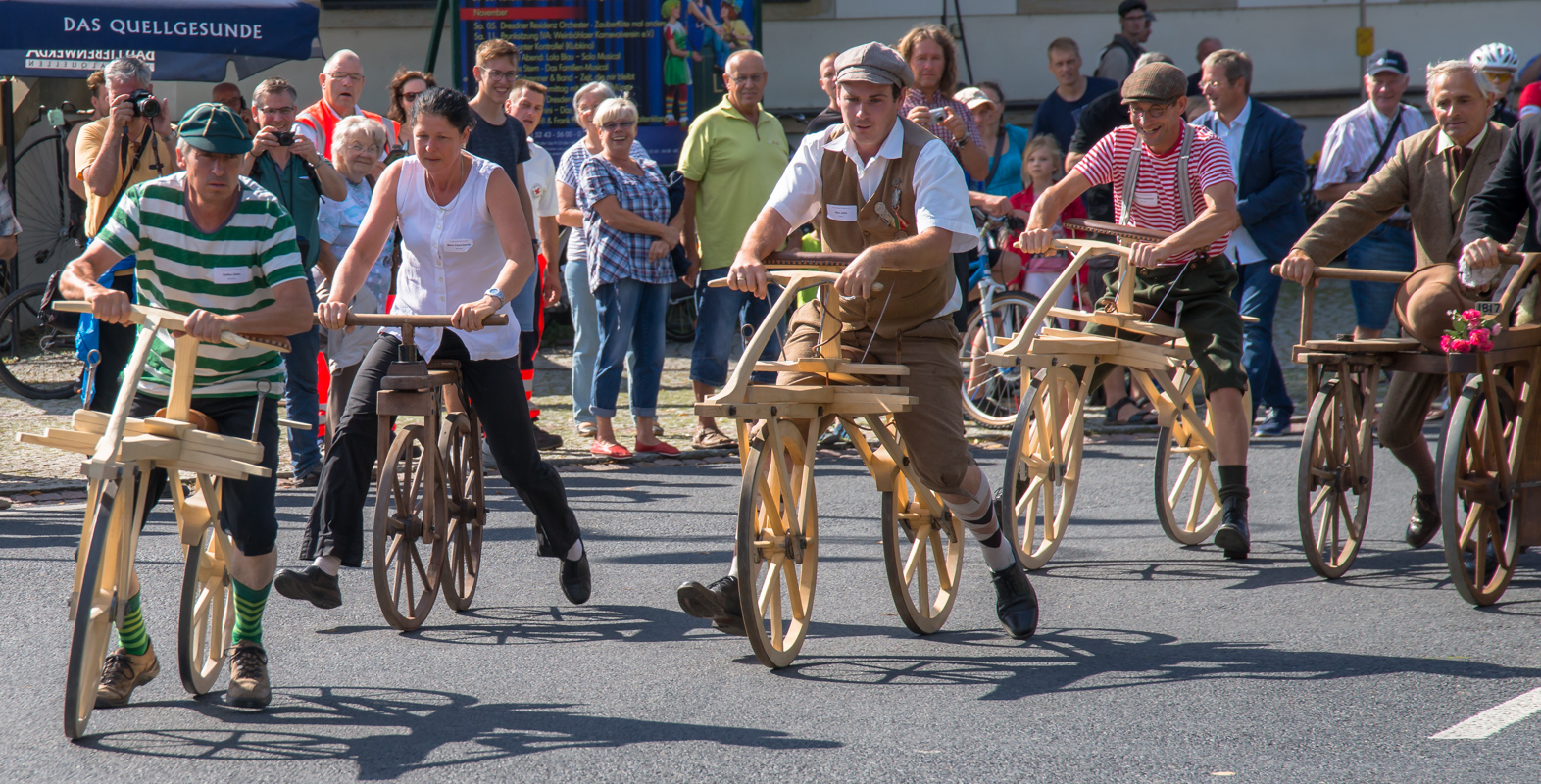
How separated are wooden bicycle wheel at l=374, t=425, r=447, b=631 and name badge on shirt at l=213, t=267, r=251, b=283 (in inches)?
36.5

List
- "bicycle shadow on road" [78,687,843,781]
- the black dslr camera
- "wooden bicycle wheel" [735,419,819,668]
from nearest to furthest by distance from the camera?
"bicycle shadow on road" [78,687,843,781] → "wooden bicycle wheel" [735,419,819,668] → the black dslr camera

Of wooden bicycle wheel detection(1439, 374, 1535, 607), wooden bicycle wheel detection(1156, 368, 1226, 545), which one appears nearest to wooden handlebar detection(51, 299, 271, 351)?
wooden bicycle wheel detection(1156, 368, 1226, 545)

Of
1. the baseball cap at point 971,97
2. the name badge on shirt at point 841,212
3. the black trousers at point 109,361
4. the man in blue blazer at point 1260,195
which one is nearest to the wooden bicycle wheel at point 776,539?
the name badge on shirt at point 841,212

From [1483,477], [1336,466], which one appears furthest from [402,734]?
[1483,477]

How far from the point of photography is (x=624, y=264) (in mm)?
9266

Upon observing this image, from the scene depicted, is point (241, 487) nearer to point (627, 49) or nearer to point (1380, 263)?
point (1380, 263)

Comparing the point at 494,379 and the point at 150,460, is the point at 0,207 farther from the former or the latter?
the point at 150,460

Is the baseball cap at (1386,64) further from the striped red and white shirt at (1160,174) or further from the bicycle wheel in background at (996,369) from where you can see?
the striped red and white shirt at (1160,174)

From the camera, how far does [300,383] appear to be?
8.20 m

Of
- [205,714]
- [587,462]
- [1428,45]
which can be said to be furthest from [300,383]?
[1428,45]

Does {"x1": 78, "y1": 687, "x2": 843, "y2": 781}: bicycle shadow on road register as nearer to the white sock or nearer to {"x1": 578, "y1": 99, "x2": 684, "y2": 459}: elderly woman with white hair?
the white sock

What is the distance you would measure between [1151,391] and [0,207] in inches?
284

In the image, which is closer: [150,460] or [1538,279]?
[150,460]

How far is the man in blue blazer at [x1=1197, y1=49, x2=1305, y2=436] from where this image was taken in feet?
31.6
